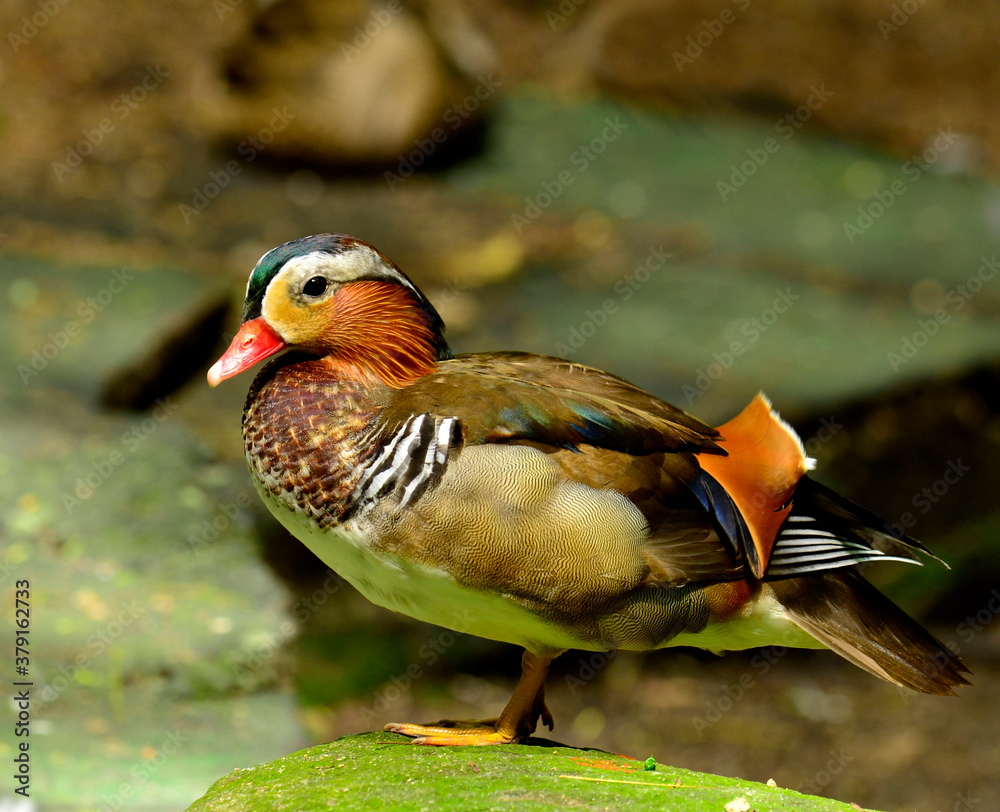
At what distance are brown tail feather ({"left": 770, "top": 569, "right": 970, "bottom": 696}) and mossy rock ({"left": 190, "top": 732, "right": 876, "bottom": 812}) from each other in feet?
1.29

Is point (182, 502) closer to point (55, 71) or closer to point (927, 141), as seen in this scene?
point (55, 71)

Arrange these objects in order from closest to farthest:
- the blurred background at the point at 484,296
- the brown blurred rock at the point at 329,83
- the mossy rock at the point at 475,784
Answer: the mossy rock at the point at 475,784 < the blurred background at the point at 484,296 < the brown blurred rock at the point at 329,83

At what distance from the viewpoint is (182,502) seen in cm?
515

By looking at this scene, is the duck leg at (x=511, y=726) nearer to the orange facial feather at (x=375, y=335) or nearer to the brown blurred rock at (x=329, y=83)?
the orange facial feather at (x=375, y=335)

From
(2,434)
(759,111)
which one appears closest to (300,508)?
(2,434)

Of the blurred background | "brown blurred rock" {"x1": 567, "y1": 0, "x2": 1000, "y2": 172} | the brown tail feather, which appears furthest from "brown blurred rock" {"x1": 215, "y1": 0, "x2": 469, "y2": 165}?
the brown tail feather

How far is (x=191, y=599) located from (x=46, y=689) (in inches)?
25.8

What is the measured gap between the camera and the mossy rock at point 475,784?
2.47 metres

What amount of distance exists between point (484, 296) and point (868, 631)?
13.7 feet

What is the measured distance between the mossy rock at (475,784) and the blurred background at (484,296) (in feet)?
4.85

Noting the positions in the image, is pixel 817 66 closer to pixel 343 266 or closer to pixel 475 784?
pixel 343 266

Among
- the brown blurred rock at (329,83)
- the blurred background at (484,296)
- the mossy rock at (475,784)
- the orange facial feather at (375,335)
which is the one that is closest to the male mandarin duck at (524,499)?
the orange facial feather at (375,335)

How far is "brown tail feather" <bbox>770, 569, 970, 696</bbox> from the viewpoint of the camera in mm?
2859

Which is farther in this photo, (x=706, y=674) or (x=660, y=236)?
(x=660, y=236)
